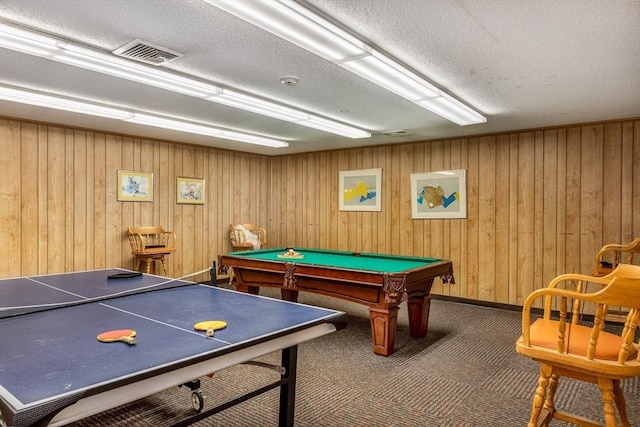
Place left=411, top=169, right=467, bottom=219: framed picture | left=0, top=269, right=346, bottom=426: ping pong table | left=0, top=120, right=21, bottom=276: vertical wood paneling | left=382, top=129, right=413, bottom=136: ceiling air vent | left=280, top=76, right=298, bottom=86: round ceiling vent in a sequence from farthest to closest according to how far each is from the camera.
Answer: left=411, top=169, right=467, bottom=219: framed picture
left=382, top=129, right=413, bottom=136: ceiling air vent
left=0, top=120, right=21, bottom=276: vertical wood paneling
left=280, top=76, right=298, bottom=86: round ceiling vent
left=0, top=269, right=346, bottom=426: ping pong table

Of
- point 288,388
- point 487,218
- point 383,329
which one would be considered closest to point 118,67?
point 288,388

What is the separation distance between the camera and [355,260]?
4.87 metres

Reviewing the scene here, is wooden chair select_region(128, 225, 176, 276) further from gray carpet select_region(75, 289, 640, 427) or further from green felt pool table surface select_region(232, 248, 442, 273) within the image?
gray carpet select_region(75, 289, 640, 427)

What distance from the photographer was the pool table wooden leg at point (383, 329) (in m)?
3.70

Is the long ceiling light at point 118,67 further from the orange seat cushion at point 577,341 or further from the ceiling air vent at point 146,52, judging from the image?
the orange seat cushion at point 577,341

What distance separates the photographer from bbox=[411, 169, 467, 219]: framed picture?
6.08m

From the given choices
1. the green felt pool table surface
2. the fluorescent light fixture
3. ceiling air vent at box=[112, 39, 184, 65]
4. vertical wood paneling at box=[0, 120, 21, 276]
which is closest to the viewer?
ceiling air vent at box=[112, 39, 184, 65]

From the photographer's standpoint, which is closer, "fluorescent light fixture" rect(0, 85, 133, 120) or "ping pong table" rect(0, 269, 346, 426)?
"ping pong table" rect(0, 269, 346, 426)

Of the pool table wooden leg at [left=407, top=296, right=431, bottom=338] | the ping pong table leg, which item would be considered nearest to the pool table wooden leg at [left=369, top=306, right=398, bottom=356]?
the pool table wooden leg at [left=407, top=296, right=431, bottom=338]

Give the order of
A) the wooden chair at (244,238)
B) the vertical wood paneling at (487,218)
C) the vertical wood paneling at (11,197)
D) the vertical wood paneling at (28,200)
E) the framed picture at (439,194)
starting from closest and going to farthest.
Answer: the vertical wood paneling at (11,197), the vertical wood paneling at (28,200), the vertical wood paneling at (487,218), the framed picture at (439,194), the wooden chair at (244,238)

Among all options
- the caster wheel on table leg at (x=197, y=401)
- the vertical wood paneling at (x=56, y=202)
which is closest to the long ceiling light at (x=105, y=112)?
the vertical wood paneling at (x=56, y=202)

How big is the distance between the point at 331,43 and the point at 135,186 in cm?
479

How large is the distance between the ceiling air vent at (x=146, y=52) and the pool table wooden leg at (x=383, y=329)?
271 cm

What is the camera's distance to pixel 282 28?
2277 mm
